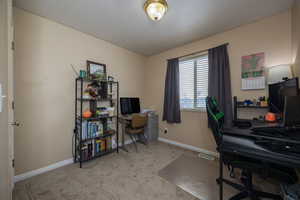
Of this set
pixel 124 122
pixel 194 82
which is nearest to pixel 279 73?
pixel 194 82

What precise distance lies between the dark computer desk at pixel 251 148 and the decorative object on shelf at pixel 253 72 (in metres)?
1.29

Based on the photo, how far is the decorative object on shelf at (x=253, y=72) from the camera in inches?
79.2

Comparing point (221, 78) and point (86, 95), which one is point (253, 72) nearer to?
point (221, 78)

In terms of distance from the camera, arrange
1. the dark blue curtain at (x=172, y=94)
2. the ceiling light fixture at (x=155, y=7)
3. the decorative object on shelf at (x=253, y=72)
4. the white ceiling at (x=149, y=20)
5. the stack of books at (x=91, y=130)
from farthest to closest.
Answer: the dark blue curtain at (x=172, y=94), the stack of books at (x=91, y=130), the decorative object on shelf at (x=253, y=72), the white ceiling at (x=149, y=20), the ceiling light fixture at (x=155, y=7)

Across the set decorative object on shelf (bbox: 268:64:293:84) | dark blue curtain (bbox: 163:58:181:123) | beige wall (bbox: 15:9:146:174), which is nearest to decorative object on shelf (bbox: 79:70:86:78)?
beige wall (bbox: 15:9:146:174)

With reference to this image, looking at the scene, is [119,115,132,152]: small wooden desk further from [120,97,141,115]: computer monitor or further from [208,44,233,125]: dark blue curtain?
[208,44,233,125]: dark blue curtain

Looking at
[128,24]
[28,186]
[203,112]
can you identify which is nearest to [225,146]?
[203,112]

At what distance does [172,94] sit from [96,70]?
195 cm

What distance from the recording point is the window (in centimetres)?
274

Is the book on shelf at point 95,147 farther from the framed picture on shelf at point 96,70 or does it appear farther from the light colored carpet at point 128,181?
the framed picture on shelf at point 96,70

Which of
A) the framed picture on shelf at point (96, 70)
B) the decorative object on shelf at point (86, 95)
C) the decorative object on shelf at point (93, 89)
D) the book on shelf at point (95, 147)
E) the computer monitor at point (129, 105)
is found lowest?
→ the book on shelf at point (95, 147)

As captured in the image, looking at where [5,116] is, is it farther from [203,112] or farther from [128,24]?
[203,112]

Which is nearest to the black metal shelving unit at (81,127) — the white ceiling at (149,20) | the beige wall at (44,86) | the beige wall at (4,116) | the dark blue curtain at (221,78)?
the beige wall at (44,86)

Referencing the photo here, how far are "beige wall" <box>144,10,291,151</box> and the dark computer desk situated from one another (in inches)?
50.5
